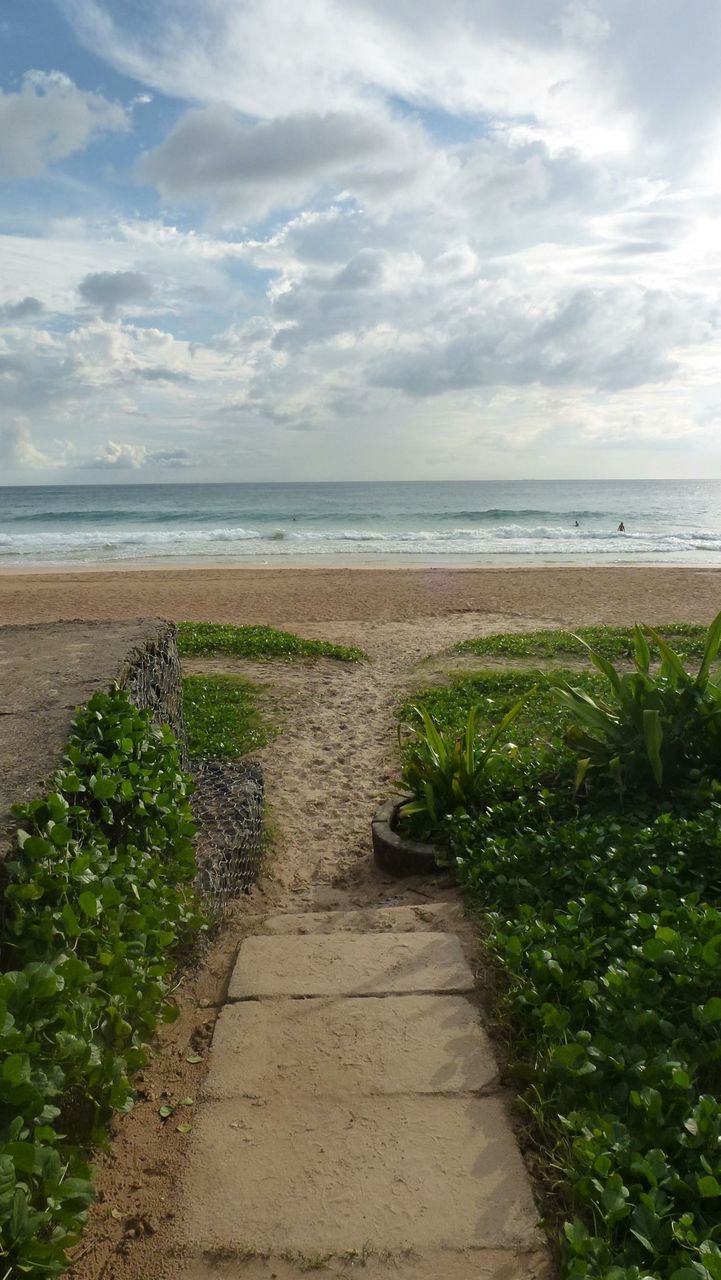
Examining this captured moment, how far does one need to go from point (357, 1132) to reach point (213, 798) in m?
2.50

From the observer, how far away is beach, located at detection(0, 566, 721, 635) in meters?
13.2

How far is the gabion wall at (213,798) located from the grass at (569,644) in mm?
4652

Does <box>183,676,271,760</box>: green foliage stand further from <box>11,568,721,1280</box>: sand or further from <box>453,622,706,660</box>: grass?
<box>453,622,706,660</box>: grass

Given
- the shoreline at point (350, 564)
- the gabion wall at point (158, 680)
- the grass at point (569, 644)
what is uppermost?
the gabion wall at point (158, 680)

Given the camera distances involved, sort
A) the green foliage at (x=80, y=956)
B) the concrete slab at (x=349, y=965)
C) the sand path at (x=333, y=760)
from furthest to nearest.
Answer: the sand path at (x=333, y=760) < the concrete slab at (x=349, y=965) < the green foliage at (x=80, y=956)

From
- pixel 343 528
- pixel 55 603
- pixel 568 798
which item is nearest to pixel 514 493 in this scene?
pixel 343 528

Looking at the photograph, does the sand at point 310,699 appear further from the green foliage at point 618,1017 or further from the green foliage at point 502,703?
the green foliage at point 618,1017

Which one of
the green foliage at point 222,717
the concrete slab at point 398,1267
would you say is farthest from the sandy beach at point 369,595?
the concrete slab at point 398,1267

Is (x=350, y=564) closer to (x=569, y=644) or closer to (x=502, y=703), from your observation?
(x=569, y=644)

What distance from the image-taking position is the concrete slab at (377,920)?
342 centimetres

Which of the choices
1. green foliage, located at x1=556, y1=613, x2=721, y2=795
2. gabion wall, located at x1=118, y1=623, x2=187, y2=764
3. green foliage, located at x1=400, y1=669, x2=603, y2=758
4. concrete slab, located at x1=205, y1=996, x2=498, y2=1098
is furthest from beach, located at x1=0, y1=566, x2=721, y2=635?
concrete slab, located at x1=205, y1=996, x2=498, y2=1098

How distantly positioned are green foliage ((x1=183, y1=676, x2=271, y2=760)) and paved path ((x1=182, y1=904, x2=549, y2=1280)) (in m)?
2.99

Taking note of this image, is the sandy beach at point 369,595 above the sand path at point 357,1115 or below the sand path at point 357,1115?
above

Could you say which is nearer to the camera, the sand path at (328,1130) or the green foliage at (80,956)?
the green foliage at (80,956)
